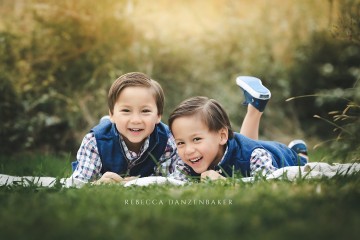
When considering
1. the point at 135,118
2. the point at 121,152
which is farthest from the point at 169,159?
the point at 135,118

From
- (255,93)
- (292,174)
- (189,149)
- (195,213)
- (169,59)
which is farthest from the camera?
(169,59)

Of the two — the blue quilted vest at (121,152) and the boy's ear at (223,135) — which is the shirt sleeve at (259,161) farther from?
the blue quilted vest at (121,152)

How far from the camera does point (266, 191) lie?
230 centimetres

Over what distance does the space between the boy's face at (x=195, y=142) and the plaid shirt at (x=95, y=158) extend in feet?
0.70

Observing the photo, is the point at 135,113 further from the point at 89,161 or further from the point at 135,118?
the point at 89,161

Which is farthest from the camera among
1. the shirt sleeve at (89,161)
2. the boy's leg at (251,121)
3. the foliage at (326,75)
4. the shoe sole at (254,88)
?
the foliage at (326,75)

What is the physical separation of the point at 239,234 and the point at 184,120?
1.89 metres

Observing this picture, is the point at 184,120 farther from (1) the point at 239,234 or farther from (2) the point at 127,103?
(1) the point at 239,234

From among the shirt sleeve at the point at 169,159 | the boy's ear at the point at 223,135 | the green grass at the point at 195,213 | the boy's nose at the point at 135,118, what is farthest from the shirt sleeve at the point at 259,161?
the green grass at the point at 195,213

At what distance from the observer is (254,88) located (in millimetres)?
4281

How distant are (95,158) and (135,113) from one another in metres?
0.45

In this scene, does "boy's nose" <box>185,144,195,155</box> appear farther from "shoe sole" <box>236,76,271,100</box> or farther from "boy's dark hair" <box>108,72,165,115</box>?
"shoe sole" <box>236,76,271,100</box>

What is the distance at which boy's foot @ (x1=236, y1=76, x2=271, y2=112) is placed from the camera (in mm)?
4215

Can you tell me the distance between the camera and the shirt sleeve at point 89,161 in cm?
370
